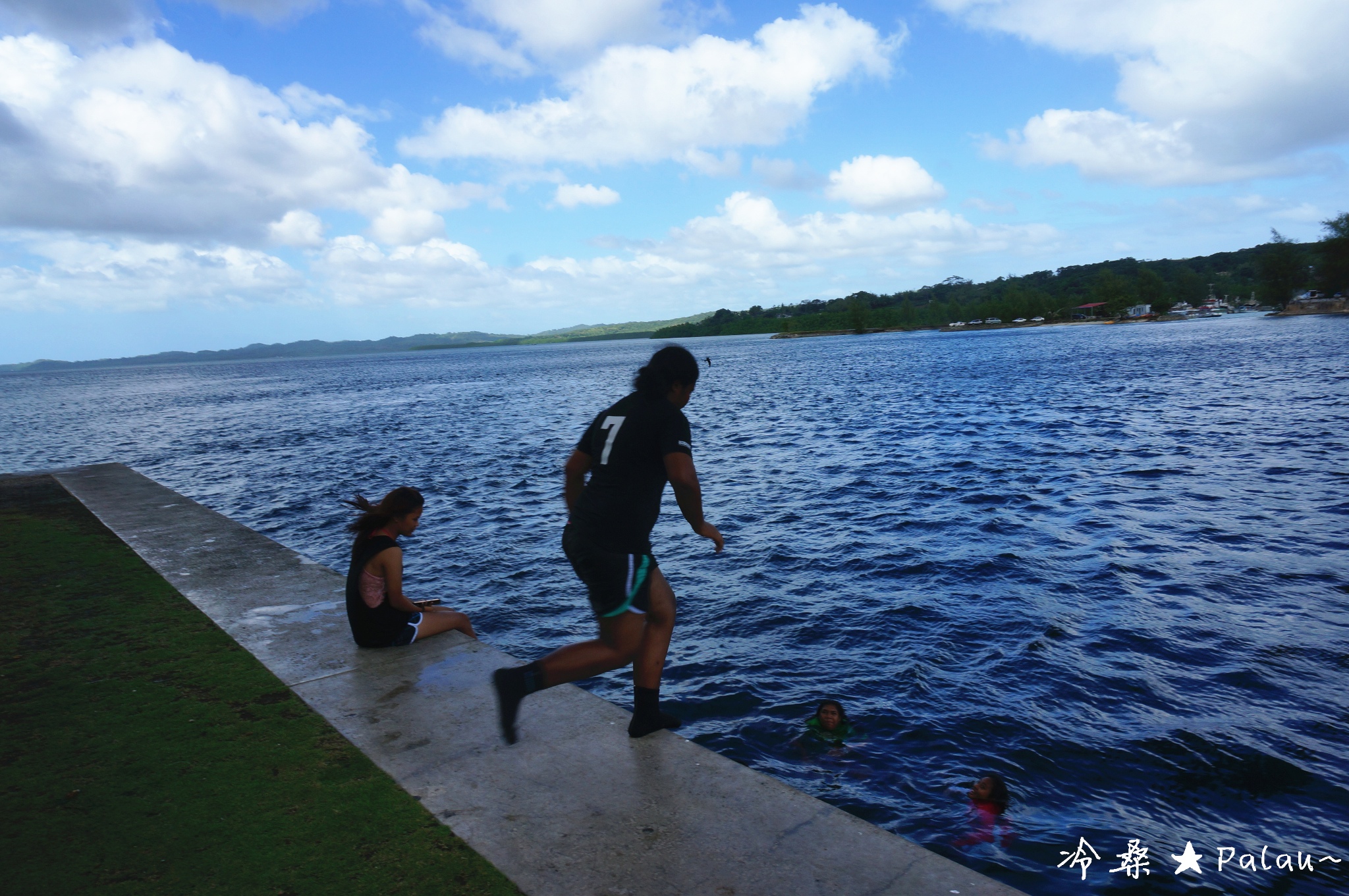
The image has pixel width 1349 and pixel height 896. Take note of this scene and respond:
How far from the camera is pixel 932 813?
5180 millimetres

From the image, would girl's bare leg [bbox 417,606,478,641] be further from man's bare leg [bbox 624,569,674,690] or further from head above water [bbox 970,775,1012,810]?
head above water [bbox 970,775,1012,810]

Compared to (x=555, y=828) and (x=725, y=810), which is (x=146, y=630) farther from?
(x=725, y=810)

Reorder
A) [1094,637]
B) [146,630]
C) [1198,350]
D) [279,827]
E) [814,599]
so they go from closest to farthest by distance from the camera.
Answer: [279,827]
[146,630]
[1094,637]
[814,599]
[1198,350]

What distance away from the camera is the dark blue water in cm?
532

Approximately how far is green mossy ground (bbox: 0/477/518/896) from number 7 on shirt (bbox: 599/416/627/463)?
195cm

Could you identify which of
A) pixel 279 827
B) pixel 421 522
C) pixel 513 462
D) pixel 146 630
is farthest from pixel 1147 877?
pixel 513 462

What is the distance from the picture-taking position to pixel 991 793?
205 inches

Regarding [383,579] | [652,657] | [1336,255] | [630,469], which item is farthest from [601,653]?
[1336,255]

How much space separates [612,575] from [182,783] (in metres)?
2.41

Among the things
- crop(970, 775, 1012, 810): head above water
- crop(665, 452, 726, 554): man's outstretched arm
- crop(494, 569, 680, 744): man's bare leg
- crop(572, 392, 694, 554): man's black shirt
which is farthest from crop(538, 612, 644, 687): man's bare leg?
crop(970, 775, 1012, 810): head above water

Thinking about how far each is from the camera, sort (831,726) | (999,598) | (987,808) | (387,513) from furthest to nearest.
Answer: (999,598) < (831,726) < (387,513) < (987,808)

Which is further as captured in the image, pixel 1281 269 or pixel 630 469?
pixel 1281 269

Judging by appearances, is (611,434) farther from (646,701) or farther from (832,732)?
(832,732)

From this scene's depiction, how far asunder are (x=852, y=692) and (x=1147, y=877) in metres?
2.85
